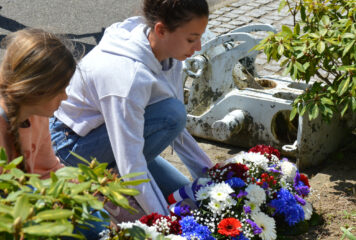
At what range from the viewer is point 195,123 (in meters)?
3.91

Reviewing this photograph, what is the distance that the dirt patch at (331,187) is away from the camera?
2.91 metres

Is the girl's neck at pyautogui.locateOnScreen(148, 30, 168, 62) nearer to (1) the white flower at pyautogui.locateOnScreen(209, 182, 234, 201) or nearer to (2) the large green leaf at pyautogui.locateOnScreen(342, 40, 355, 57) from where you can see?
(1) the white flower at pyautogui.locateOnScreen(209, 182, 234, 201)

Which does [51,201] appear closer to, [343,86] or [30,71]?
[30,71]

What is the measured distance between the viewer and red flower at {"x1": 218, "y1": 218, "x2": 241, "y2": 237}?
7.86ft

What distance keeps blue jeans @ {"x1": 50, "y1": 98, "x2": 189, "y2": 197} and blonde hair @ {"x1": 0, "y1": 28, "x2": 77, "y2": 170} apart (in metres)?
0.64

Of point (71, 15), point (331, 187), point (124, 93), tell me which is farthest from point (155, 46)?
point (71, 15)

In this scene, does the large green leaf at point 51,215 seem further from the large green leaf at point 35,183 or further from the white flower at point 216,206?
the white flower at point 216,206

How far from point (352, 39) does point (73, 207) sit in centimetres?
213

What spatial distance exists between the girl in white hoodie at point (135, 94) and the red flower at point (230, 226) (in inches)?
13.2

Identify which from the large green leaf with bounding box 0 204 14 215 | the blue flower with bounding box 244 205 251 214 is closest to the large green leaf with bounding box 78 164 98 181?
the large green leaf with bounding box 0 204 14 215

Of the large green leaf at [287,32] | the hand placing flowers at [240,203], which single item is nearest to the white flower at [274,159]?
the hand placing flowers at [240,203]

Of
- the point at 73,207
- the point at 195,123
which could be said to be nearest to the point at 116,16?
the point at 195,123

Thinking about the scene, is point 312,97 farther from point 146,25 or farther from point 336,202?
point 146,25

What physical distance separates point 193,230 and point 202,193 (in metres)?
0.23
